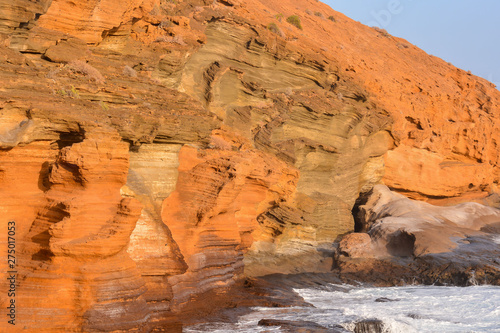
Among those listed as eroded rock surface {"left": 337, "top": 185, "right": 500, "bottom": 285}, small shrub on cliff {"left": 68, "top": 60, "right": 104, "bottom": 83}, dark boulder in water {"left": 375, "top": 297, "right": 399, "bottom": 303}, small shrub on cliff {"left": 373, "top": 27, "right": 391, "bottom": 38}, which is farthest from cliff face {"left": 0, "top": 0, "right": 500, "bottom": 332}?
small shrub on cliff {"left": 373, "top": 27, "right": 391, "bottom": 38}

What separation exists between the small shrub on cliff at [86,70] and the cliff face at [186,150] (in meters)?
0.04

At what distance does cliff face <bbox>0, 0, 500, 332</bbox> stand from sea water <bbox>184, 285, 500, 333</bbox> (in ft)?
6.89

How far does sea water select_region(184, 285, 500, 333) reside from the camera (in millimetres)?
13367

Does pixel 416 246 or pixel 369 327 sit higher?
pixel 416 246

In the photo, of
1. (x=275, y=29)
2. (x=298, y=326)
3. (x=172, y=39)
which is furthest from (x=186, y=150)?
(x=275, y=29)

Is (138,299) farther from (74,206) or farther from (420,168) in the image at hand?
(420,168)

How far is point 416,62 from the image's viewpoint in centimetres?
3912

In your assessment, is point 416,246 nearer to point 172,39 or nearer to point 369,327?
point 369,327

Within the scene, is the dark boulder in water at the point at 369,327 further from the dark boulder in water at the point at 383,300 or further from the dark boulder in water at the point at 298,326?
the dark boulder in water at the point at 383,300

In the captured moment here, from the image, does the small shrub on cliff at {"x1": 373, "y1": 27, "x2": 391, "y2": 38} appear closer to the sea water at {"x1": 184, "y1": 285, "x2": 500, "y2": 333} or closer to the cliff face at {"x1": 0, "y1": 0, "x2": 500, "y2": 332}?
the cliff face at {"x1": 0, "y1": 0, "x2": 500, "y2": 332}

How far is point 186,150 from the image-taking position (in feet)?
53.2

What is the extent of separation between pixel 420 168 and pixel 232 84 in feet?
46.4

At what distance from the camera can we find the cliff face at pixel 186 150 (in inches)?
434

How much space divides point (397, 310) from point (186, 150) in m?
8.39
